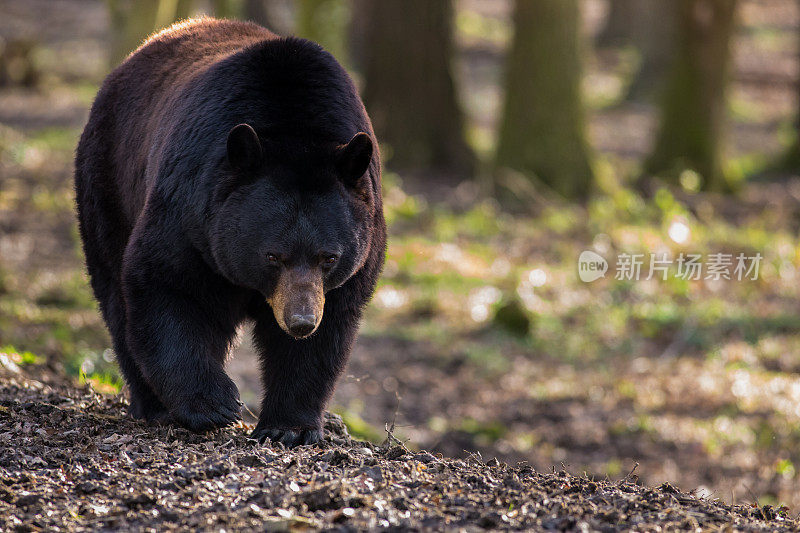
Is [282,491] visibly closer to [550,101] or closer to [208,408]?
[208,408]

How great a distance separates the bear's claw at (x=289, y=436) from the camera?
15.6ft

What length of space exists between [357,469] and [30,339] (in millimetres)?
4892

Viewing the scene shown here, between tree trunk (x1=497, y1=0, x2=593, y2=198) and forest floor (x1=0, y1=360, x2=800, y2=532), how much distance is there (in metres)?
10.3

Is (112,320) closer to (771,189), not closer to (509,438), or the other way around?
(509,438)

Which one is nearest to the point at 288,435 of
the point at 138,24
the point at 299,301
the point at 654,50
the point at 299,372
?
the point at 299,372

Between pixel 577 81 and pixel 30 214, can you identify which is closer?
pixel 30 214

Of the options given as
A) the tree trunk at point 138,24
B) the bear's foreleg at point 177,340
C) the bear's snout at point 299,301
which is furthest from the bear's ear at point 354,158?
the tree trunk at point 138,24

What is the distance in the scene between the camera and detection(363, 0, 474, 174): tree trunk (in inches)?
634

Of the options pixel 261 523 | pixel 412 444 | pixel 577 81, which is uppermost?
pixel 577 81

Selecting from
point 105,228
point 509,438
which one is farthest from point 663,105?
point 105,228

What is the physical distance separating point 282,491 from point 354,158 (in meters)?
1.50

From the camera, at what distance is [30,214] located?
12.7m

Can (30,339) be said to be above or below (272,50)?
below

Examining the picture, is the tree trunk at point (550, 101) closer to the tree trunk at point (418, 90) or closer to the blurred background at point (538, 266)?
the blurred background at point (538, 266)
